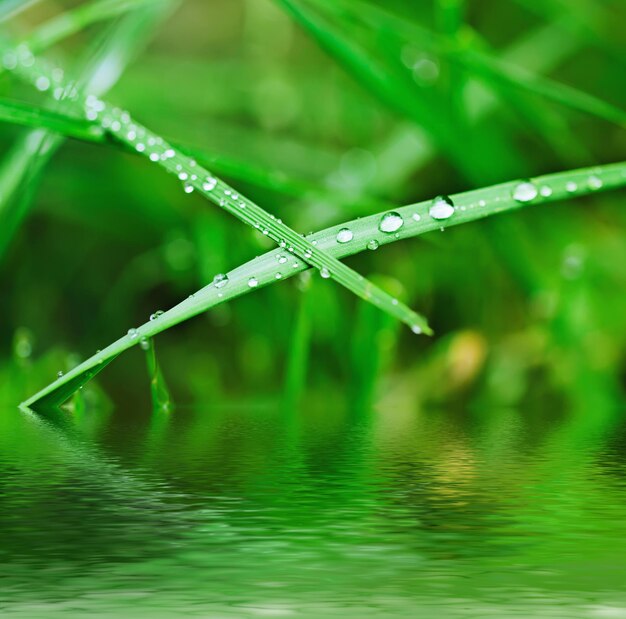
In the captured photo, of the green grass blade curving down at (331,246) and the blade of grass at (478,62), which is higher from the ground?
the blade of grass at (478,62)

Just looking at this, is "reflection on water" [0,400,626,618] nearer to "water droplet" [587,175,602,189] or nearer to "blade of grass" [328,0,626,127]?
"water droplet" [587,175,602,189]

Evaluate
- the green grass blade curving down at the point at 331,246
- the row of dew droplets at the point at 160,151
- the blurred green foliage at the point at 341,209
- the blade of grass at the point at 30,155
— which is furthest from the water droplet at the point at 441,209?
the blade of grass at the point at 30,155

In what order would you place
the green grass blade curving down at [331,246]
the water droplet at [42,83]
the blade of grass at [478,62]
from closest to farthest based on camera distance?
the green grass blade curving down at [331,246], the water droplet at [42,83], the blade of grass at [478,62]

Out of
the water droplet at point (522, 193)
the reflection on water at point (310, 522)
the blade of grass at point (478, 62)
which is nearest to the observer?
the reflection on water at point (310, 522)

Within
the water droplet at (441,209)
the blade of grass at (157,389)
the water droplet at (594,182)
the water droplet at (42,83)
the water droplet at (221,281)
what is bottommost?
the blade of grass at (157,389)

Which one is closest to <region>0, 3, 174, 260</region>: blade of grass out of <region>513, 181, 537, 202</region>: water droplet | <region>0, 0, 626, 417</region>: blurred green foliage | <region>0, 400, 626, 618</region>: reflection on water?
<region>0, 0, 626, 417</region>: blurred green foliage

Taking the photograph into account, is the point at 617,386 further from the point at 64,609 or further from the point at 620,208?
the point at 64,609

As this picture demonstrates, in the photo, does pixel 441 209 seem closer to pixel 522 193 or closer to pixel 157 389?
pixel 522 193

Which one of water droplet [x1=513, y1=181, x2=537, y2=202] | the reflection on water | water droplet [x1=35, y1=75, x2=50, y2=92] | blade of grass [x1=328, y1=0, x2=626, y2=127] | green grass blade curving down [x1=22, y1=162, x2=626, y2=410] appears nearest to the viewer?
the reflection on water

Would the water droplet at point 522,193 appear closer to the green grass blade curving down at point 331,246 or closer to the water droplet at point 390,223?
the green grass blade curving down at point 331,246
